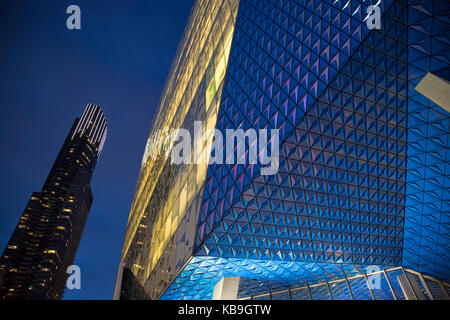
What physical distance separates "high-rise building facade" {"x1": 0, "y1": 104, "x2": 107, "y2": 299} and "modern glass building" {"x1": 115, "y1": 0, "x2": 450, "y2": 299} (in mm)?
136058

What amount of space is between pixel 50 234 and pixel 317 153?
519 ft

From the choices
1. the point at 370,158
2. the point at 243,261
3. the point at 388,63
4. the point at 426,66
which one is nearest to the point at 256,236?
the point at 243,261

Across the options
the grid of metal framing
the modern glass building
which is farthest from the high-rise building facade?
the modern glass building

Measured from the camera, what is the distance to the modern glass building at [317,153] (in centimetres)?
1376

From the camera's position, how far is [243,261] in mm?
17906

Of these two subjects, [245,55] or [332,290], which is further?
[332,290]

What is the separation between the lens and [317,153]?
1619 centimetres

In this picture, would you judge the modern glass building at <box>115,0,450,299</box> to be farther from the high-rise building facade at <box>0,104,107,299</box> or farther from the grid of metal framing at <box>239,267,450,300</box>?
the high-rise building facade at <box>0,104,107,299</box>

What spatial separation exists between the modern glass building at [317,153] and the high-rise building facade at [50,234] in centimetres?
13606

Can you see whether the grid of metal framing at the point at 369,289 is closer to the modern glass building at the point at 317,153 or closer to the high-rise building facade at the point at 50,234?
the modern glass building at the point at 317,153

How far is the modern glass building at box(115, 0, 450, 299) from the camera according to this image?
1376cm

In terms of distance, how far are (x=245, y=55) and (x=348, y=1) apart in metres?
6.18

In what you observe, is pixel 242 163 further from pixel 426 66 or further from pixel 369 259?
pixel 369 259

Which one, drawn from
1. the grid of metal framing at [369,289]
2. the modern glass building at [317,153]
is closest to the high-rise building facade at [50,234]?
the grid of metal framing at [369,289]
